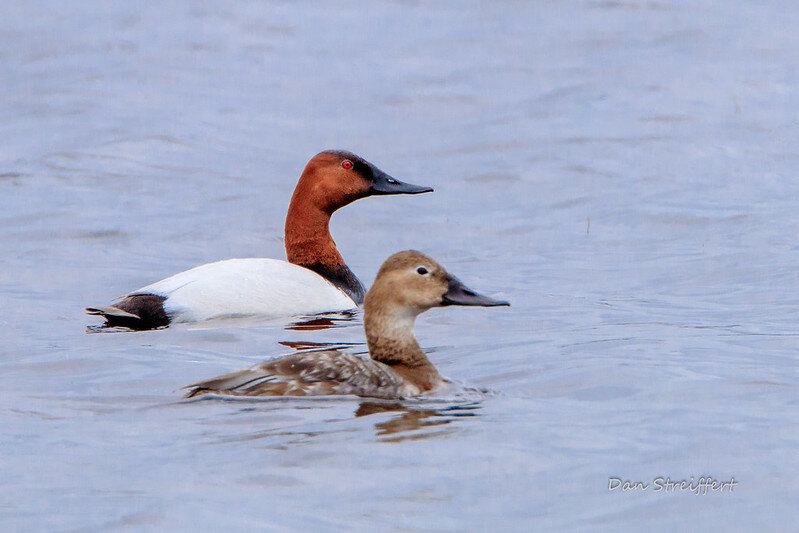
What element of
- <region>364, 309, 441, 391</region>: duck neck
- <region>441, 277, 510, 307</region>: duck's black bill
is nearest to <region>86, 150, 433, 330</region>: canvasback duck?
<region>364, 309, 441, 391</region>: duck neck

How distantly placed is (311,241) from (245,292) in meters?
1.26

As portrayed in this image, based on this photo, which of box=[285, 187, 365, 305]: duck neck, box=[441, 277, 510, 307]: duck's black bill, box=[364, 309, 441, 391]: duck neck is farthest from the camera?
box=[285, 187, 365, 305]: duck neck

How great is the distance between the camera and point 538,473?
17.2ft

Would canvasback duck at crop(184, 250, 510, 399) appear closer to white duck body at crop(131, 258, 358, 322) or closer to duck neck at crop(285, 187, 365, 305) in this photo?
white duck body at crop(131, 258, 358, 322)

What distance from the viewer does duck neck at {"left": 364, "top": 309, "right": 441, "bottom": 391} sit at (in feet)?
22.2

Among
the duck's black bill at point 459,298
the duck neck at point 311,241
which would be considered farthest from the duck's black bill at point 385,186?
the duck's black bill at point 459,298

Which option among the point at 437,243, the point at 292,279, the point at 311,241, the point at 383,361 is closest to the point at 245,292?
the point at 292,279

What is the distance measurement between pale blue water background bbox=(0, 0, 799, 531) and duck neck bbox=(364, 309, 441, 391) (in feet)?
1.37

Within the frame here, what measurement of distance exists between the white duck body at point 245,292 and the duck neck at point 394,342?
87.8 inches

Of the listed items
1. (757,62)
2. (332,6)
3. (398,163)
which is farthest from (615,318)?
(332,6)

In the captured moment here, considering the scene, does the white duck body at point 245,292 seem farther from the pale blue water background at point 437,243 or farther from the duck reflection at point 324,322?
the pale blue water background at point 437,243

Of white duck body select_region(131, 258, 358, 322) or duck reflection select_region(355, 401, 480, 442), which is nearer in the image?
duck reflection select_region(355, 401, 480, 442)

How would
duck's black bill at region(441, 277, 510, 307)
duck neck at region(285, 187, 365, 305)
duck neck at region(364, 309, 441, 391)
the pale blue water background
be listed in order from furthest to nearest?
duck neck at region(285, 187, 365, 305), duck's black bill at region(441, 277, 510, 307), duck neck at region(364, 309, 441, 391), the pale blue water background

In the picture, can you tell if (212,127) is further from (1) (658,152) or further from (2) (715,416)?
(2) (715,416)
